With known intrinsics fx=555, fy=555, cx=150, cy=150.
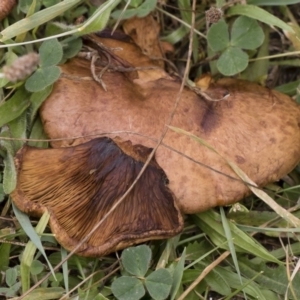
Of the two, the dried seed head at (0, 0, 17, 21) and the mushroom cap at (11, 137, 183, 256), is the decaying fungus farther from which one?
the dried seed head at (0, 0, 17, 21)

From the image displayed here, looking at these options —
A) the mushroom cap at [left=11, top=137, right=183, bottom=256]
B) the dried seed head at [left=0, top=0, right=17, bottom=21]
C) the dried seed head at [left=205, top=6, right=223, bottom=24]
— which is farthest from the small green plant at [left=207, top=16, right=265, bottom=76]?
the dried seed head at [left=0, top=0, right=17, bottom=21]

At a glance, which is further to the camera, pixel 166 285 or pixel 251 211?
pixel 251 211

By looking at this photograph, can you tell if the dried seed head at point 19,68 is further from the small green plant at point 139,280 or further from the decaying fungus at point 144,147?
the small green plant at point 139,280

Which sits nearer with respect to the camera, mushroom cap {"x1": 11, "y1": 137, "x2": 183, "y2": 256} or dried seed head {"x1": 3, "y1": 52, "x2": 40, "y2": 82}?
dried seed head {"x1": 3, "y1": 52, "x2": 40, "y2": 82}

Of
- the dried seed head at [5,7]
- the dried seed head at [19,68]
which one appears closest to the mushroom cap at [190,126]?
A: the dried seed head at [5,7]

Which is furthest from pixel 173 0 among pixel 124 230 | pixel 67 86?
pixel 124 230

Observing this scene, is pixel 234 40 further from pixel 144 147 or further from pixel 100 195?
pixel 100 195

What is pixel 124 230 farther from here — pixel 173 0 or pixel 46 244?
pixel 173 0
